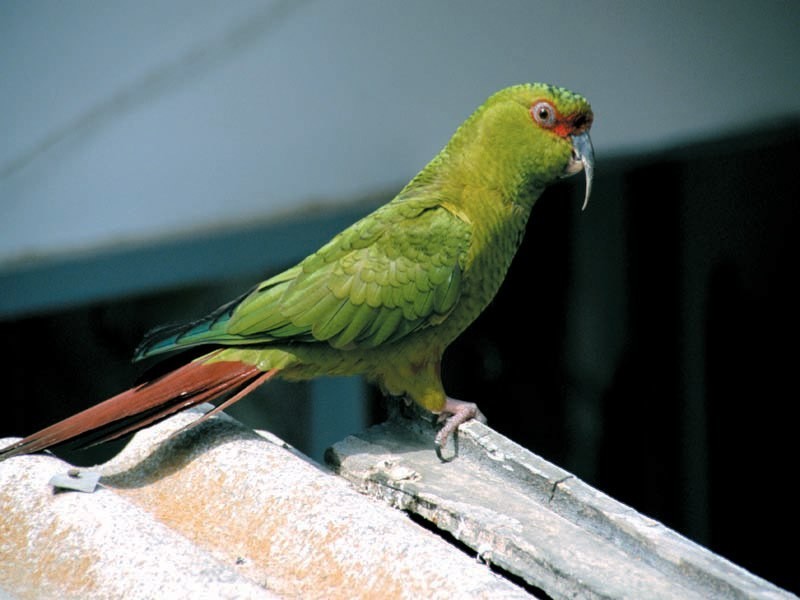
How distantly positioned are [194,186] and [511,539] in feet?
7.39

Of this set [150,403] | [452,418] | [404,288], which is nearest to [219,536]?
[150,403]

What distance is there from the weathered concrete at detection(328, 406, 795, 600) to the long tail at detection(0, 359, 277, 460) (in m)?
0.28

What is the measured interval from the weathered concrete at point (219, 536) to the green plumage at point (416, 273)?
1.27 feet

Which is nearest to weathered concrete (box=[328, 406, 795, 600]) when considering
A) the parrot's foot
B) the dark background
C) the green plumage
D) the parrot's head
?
the parrot's foot

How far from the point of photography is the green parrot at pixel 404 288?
220 cm

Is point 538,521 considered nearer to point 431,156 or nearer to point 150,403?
point 150,403

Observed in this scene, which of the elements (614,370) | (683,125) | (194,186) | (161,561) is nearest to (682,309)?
(614,370)

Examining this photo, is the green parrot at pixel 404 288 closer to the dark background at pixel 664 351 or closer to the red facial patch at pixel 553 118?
the red facial patch at pixel 553 118

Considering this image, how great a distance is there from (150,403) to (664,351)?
3.18 m

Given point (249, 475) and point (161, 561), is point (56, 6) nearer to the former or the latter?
point (249, 475)

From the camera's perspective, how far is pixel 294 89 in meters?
3.68

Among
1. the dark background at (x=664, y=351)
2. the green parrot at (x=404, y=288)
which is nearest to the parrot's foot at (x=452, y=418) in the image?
the green parrot at (x=404, y=288)

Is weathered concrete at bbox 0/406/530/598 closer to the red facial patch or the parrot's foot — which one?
the parrot's foot

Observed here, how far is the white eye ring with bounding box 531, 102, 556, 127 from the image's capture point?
243 centimetres
